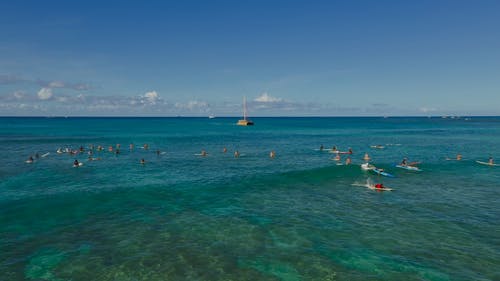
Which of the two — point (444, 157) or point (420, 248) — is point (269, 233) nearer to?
point (420, 248)

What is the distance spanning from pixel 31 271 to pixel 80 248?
4072 mm

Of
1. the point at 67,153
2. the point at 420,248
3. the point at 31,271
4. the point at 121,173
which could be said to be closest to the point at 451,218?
the point at 420,248

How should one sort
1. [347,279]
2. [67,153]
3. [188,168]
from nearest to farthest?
[347,279] → [188,168] → [67,153]

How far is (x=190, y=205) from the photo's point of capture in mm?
40344

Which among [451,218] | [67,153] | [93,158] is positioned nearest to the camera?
[451,218]

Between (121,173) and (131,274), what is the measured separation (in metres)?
39.4

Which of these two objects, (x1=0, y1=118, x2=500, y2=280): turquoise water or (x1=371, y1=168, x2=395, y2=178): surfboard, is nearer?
(x1=0, y1=118, x2=500, y2=280): turquoise water

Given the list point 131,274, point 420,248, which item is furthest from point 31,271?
point 420,248

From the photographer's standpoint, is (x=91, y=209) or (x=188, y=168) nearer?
(x=91, y=209)

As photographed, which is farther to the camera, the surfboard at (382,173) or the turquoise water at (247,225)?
the surfboard at (382,173)

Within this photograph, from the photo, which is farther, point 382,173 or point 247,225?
point 382,173

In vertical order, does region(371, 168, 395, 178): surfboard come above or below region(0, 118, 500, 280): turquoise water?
above

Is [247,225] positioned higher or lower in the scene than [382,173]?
lower

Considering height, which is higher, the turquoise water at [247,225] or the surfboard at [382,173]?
the surfboard at [382,173]
